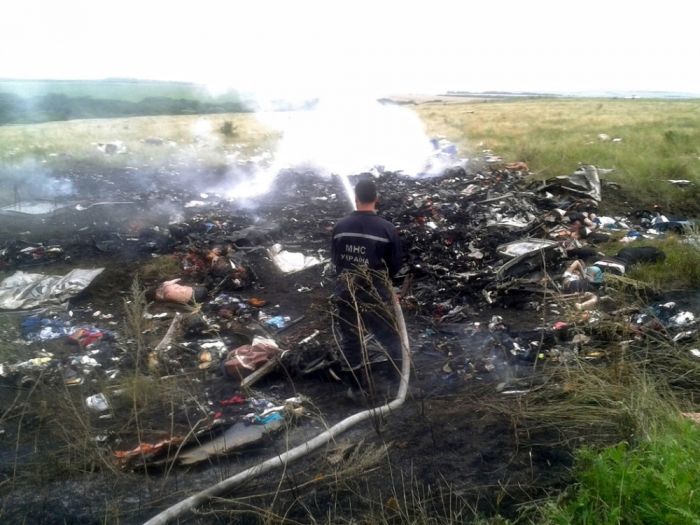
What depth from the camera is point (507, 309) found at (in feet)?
17.5

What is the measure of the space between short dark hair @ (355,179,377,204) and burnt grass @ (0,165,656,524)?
92 cm

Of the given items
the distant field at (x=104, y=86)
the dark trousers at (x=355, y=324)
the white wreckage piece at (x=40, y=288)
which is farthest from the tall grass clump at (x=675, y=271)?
the distant field at (x=104, y=86)

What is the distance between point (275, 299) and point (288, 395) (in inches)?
82.2

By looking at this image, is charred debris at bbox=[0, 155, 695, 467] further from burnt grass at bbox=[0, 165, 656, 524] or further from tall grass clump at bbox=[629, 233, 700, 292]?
tall grass clump at bbox=[629, 233, 700, 292]

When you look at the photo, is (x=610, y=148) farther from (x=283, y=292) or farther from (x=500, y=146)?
(x=283, y=292)

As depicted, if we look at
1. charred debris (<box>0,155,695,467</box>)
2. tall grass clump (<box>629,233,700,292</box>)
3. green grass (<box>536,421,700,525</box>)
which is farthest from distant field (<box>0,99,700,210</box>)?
green grass (<box>536,421,700,525</box>)

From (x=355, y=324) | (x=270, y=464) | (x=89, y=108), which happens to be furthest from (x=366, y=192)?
(x=89, y=108)

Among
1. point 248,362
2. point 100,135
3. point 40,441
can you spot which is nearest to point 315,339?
point 248,362

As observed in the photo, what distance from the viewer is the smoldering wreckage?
3.67 m

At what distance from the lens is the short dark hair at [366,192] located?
378cm

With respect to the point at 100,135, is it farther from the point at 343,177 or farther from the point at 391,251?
the point at 391,251

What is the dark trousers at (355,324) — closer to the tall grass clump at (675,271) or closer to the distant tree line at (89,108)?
the tall grass clump at (675,271)

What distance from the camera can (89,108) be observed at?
23906mm

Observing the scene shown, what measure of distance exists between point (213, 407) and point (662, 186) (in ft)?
29.3
